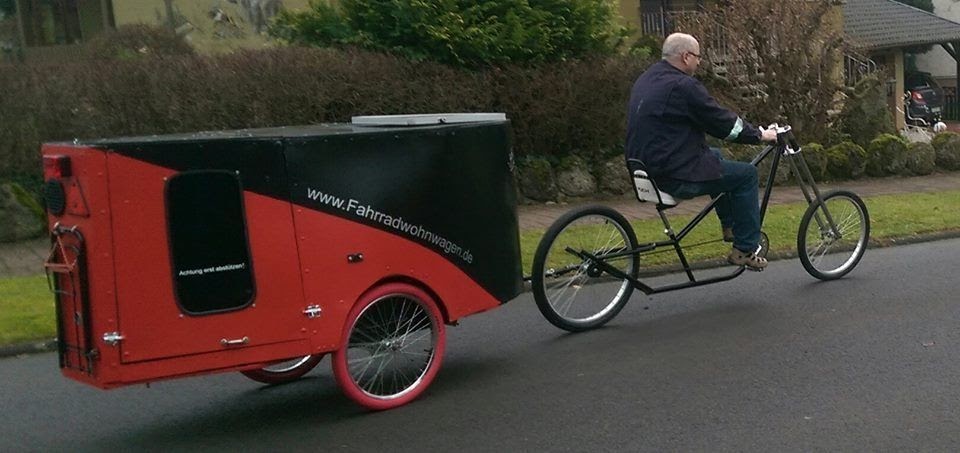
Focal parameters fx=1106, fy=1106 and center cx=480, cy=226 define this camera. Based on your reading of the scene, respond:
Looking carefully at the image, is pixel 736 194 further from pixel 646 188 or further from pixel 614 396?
pixel 614 396

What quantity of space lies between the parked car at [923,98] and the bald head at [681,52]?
29.3 m

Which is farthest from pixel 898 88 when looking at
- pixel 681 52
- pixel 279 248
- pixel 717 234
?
pixel 279 248

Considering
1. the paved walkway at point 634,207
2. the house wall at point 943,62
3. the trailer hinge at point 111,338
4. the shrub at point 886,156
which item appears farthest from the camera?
the house wall at point 943,62

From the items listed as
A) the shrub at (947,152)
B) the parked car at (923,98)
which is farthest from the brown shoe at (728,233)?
the parked car at (923,98)

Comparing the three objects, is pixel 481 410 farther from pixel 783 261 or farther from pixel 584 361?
pixel 783 261

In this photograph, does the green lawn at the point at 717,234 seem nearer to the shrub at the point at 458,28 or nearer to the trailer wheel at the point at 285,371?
the trailer wheel at the point at 285,371

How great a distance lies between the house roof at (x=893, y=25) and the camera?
110ft

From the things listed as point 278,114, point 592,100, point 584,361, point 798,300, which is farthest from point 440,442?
point 592,100

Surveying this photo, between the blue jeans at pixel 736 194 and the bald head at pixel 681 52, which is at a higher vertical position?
the bald head at pixel 681 52

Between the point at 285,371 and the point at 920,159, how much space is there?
40.6 ft

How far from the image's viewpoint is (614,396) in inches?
232

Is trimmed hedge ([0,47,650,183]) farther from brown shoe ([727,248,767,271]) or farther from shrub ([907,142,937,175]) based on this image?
brown shoe ([727,248,767,271])

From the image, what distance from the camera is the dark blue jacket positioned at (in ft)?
23.6

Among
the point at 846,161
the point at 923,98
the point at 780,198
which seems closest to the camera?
the point at 780,198
